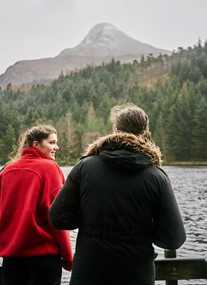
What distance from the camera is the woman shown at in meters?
3.54

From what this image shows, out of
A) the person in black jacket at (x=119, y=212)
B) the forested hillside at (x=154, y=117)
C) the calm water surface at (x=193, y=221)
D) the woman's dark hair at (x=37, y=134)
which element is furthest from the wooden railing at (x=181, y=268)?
the forested hillside at (x=154, y=117)

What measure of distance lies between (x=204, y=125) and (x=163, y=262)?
12325cm

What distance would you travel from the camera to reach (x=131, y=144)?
307cm

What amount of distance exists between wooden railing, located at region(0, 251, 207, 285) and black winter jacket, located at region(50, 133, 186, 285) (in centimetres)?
101

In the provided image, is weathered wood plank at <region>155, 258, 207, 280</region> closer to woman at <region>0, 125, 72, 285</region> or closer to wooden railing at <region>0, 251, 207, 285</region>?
wooden railing at <region>0, 251, 207, 285</region>

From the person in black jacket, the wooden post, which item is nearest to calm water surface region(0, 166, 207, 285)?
the wooden post

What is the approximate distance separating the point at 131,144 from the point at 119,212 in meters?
0.43

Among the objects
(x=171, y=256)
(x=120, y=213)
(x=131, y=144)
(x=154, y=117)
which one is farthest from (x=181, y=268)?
(x=154, y=117)

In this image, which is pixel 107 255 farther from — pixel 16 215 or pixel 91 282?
pixel 16 215

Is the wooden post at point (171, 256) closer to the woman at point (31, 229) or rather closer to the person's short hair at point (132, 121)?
the woman at point (31, 229)

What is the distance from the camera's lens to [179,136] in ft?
408

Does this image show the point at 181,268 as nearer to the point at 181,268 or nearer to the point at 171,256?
the point at 181,268

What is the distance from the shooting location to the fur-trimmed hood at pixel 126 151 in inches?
118

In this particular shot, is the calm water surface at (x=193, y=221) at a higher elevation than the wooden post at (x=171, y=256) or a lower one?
lower
